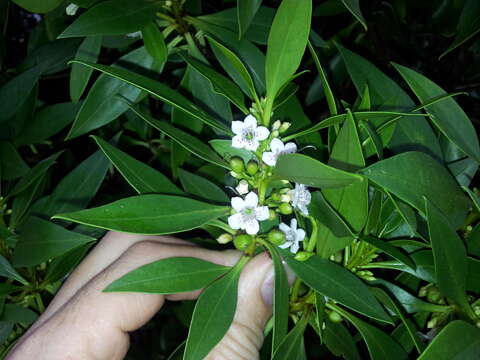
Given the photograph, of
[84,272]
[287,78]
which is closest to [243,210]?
[287,78]

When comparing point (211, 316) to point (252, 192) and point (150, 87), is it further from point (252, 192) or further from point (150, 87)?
point (150, 87)

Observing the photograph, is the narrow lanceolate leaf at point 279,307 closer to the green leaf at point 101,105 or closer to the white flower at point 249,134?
the white flower at point 249,134

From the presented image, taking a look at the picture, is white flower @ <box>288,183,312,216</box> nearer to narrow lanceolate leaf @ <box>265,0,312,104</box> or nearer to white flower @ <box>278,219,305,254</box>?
white flower @ <box>278,219,305,254</box>

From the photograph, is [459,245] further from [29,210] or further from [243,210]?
[29,210]

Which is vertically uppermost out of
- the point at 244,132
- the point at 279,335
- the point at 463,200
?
→ the point at 244,132

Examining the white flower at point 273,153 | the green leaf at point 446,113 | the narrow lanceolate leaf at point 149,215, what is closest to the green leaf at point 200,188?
the narrow lanceolate leaf at point 149,215

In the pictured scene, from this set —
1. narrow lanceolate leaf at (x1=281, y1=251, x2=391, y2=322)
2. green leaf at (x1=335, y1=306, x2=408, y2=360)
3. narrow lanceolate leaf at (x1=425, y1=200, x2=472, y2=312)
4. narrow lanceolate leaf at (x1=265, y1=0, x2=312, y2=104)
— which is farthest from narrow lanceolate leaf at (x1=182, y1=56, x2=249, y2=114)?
green leaf at (x1=335, y1=306, x2=408, y2=360)

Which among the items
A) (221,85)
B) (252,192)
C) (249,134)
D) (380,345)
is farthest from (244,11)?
(380,345)
